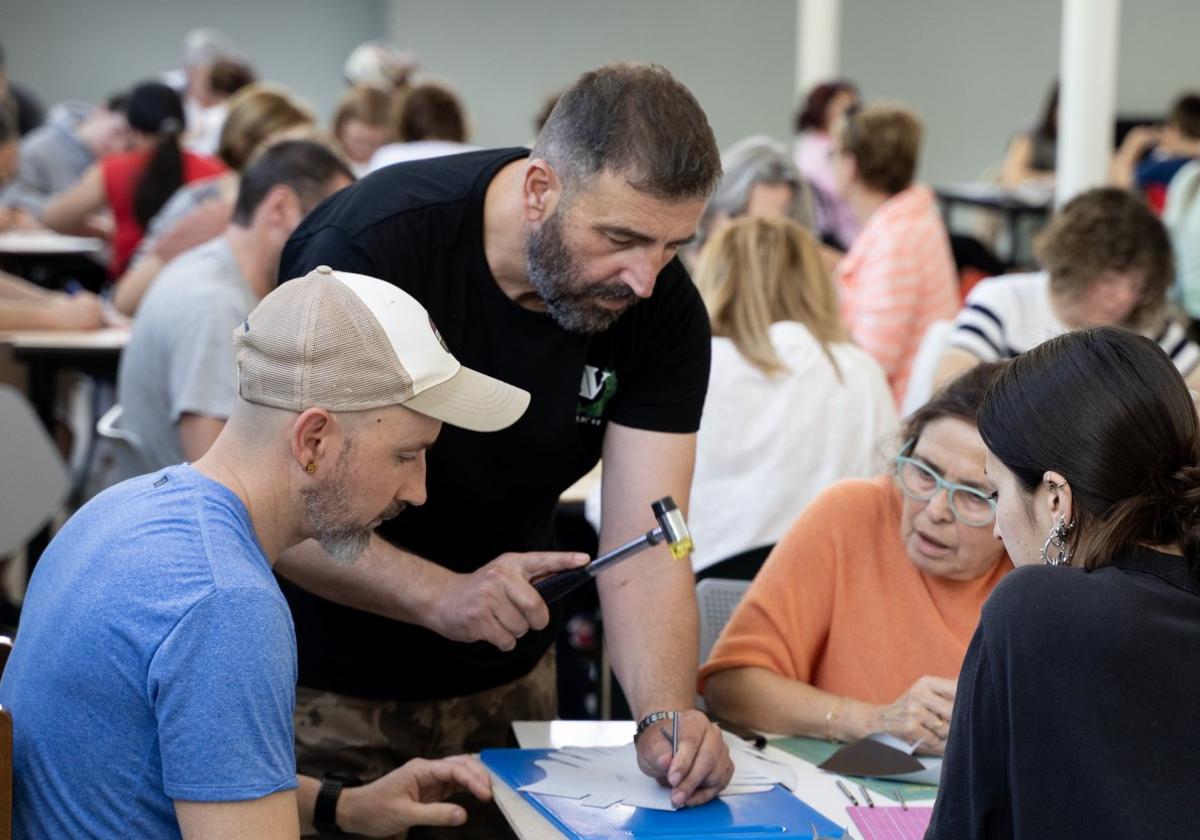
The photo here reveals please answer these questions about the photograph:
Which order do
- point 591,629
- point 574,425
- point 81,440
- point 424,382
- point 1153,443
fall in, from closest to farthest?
point 1153,443 < point 424,382 < point 574,425 < point 591,629 < point 81,440

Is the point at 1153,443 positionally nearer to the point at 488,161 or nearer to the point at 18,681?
the point at 488,161

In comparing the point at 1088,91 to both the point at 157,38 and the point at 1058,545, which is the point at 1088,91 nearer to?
the point at 1058,545

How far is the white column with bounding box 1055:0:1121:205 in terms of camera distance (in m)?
4.80

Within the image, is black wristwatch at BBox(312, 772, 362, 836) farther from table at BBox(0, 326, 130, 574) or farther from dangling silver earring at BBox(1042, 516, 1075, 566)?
table at BBox(0, 326, 130, 574)

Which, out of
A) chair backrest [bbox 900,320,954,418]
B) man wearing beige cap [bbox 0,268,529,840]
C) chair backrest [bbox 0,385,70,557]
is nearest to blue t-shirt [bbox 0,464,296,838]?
man wearing beige cap [bbox 0,268,529,840]

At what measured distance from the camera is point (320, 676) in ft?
6.95

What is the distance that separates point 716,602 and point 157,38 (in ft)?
33.7

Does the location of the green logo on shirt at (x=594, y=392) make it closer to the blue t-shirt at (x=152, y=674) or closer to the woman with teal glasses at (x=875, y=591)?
the woman with teal glasses at (x=875, y=591)

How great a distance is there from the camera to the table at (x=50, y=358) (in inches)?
176

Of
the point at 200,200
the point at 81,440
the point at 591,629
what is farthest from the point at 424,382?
the point at 81,440

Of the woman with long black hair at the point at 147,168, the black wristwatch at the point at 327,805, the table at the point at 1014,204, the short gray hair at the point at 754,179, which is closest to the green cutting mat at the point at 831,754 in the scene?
the black wristwatch at the point at 327,805

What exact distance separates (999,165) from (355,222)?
10129mm

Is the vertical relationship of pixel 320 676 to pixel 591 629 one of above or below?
above

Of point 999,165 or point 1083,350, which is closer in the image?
point 1083,350
